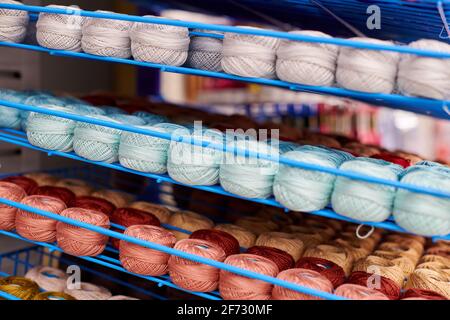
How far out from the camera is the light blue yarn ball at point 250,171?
4.32 feet

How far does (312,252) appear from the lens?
1.60 metres

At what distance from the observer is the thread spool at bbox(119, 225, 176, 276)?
1.47 m

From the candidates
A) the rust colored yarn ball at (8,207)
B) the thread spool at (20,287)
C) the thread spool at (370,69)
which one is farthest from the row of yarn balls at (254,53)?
the thread spool at (20,287)

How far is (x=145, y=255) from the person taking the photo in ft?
4.81

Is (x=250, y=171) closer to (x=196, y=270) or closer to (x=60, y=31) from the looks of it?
(x=196, y=270)

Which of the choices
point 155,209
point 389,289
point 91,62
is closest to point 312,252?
point 389,289

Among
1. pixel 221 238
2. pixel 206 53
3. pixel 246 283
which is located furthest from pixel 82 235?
pixel 206 53

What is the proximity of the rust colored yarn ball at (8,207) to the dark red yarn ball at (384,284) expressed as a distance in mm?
994

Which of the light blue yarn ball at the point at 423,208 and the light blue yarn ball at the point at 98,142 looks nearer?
the light blue yarn ball at the point at 423,208

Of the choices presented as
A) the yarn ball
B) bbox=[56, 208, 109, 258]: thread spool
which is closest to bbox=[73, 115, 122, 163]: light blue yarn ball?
bbox=[56, 208, 109, 258]: thread spool

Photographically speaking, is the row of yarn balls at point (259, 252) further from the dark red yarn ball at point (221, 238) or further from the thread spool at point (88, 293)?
the thread spool at point (88, 293)

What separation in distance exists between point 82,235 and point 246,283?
49 cm
